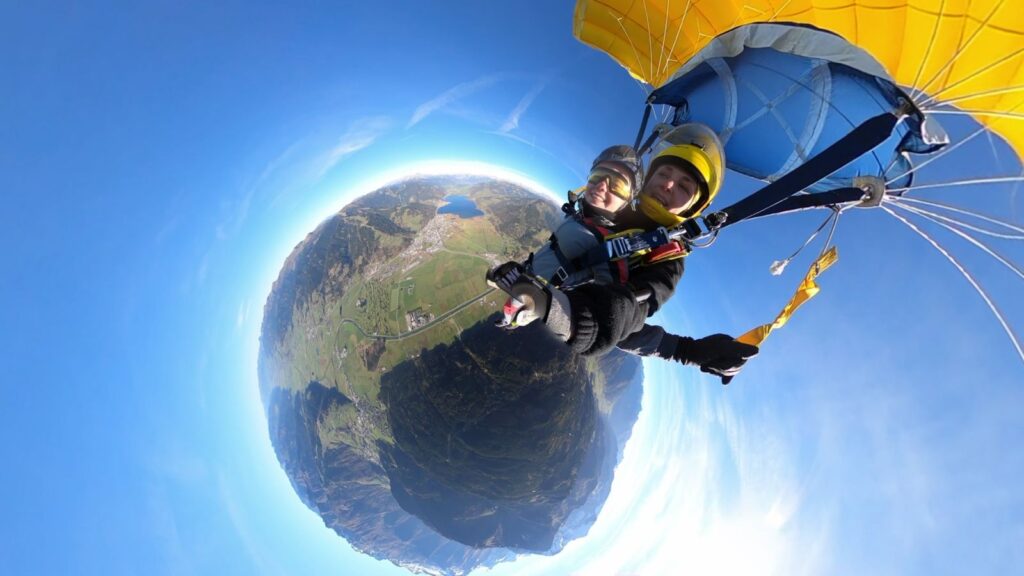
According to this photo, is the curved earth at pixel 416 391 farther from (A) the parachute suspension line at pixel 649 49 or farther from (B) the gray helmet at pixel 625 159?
(B) the gray helmet at pixel 625 159

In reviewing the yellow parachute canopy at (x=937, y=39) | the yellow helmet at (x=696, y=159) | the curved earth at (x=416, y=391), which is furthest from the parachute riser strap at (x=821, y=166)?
the curved earth at (x=416, y=391)

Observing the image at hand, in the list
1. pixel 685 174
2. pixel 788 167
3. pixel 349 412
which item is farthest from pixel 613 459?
pixel 685 174

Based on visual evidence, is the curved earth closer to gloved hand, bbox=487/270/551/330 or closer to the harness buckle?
the harness buckle

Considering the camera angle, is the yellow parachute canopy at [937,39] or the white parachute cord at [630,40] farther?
the white parachute cord at [630,40]

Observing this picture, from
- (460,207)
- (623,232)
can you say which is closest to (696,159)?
(623,232)

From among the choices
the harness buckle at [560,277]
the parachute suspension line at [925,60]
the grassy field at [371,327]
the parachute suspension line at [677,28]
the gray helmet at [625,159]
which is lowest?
the harness buckle at [560,277]

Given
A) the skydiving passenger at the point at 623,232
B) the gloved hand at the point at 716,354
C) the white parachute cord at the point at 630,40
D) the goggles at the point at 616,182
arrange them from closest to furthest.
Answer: the skydiving passenger at the point at 623,232
the goggles at the point at 616,182
the gloved hand at the point at 716,354
the white parachute cord at the point at 630,40
